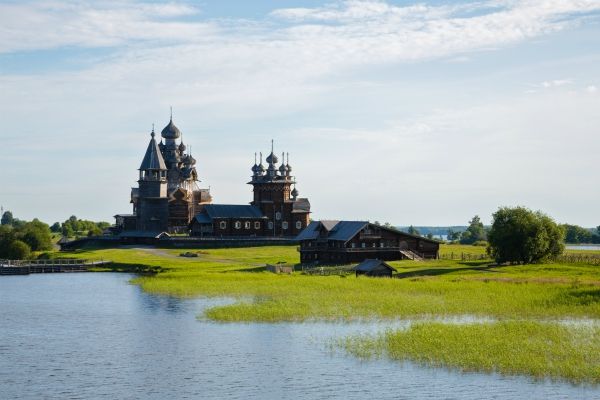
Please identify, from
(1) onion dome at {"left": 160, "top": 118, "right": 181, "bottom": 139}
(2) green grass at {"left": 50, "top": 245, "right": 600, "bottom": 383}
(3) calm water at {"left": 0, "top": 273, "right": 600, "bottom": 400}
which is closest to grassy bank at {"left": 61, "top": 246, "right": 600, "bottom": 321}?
(2) green grass at {"left": 50, "top": 245, "right": 600, "bottom": 383}

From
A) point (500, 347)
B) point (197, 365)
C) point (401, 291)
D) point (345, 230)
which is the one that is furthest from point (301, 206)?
point (197, 365)

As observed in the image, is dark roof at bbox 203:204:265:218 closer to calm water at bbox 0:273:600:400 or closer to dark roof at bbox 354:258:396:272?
dark roof at bbox 354:258:396:272

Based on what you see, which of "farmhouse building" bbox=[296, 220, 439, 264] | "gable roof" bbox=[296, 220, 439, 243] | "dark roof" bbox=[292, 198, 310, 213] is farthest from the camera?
"dark roof" bbox=[292, 198, 310, 213]

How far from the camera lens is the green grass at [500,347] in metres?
37.6

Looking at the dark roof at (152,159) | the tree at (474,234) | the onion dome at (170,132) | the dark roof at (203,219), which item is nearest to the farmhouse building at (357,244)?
the dark roof at (203,219)

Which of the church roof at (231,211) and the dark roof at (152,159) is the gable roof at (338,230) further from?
the dark roof at (152,159)

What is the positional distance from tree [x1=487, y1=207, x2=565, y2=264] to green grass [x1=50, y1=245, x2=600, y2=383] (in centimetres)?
214

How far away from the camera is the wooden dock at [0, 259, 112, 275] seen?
→ 100m

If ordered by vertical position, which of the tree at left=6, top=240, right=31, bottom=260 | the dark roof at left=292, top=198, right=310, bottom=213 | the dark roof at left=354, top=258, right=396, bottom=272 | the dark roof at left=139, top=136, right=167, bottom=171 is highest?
the dark roof at left=139, top=136, right=167, bottom=171

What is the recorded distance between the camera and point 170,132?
147375 millimetres

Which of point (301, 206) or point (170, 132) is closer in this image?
point (301, 206)

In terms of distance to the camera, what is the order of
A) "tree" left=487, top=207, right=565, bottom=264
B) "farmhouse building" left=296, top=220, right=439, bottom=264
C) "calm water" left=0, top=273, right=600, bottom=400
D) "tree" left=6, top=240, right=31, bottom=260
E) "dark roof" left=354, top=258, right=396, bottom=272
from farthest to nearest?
"tree" left=6, top=240, right=31, bottom=260
"farmhouse building" left=296, top=220, right=439, bottom=264
"tree" left=487, top=207, right=565, bottom=264
"dark roof" left=354, top=258, right=396, bottom=272
"calm water" left=0, top=273, right=600, bottom=400

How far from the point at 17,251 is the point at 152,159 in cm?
2451

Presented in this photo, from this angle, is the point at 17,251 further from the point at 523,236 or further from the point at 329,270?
the point at 523,236
